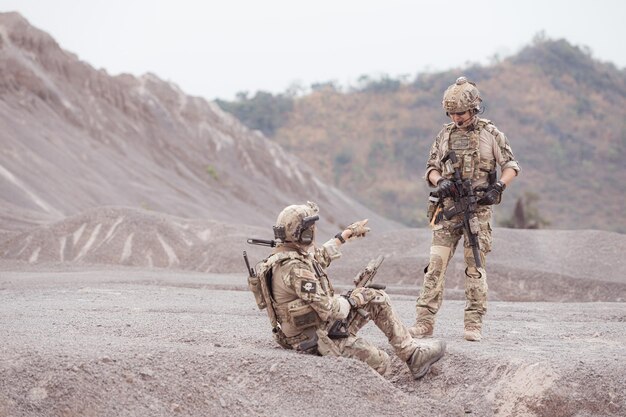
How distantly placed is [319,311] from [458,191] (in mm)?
2363

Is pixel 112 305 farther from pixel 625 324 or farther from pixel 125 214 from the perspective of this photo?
pixel 125 214

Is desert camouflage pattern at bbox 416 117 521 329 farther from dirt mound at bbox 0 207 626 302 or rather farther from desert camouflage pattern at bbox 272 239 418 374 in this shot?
dirt mound at bbox 0 207 626 302

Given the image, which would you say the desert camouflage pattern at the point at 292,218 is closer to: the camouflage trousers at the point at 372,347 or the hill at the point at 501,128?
the camouflage trousers at the point at 372,347

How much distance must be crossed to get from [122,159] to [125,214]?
24.2 meters

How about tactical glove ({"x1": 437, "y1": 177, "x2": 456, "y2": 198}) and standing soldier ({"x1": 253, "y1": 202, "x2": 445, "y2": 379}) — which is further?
tactical glove ({"x1": 437, "y1": 177, "x2": 456, "y2": 198})

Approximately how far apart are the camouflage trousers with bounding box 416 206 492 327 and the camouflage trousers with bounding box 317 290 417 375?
1425 millimetres

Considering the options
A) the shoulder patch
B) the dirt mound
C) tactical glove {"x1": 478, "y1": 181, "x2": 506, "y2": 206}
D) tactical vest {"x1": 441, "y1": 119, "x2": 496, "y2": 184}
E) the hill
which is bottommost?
the dirt mound

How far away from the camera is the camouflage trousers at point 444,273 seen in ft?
30.8

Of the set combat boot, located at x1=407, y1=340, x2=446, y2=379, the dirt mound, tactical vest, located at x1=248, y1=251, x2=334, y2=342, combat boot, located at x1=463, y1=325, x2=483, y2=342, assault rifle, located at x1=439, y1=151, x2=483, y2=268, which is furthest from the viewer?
the dirt mound

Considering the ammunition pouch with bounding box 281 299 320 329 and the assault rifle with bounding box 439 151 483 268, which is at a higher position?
the assault rifle with bounding box 439 151 483 268

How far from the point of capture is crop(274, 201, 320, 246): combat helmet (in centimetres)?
762

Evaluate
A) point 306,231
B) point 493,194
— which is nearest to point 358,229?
point 306,231

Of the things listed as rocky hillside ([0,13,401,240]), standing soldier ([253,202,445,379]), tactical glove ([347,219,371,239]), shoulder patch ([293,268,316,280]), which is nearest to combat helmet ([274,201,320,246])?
standing soldier ([253,202,445,379])

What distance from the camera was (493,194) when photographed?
9.24 meters
